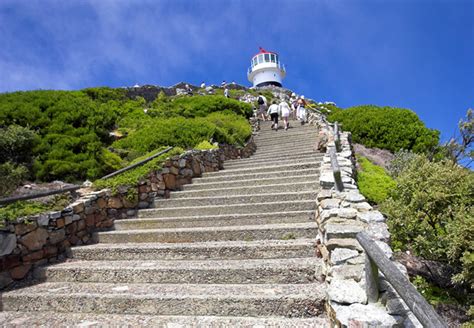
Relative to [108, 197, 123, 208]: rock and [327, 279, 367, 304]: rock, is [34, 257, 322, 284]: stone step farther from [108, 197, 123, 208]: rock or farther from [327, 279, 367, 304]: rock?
[108, 197, 123, 208]: rock

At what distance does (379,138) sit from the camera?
46.2 feet

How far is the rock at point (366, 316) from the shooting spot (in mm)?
1887

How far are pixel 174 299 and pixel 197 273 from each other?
53 centimetres

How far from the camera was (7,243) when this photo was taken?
405 cm

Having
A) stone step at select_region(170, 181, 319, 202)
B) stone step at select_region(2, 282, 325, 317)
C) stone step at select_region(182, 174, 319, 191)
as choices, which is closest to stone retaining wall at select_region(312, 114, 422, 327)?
stone step at select_region(2, 282, 325, 317)

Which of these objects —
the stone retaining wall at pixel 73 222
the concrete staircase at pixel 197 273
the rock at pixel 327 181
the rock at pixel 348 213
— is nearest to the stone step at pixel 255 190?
the concrete staircase at pixel 197 273

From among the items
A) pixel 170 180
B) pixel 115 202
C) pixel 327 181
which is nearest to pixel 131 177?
pixel 115 202

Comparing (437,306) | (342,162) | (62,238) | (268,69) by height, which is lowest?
(437,306)

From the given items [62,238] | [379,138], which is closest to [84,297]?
[62,238]

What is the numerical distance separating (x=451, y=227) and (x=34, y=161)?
8873 millimetres

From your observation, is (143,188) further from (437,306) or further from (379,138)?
(379,138)

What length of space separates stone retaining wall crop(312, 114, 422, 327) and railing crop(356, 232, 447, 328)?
4.5 inches

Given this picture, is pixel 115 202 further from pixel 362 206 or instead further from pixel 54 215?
pixel 362 206

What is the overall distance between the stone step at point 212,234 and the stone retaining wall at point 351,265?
49 centimetres
